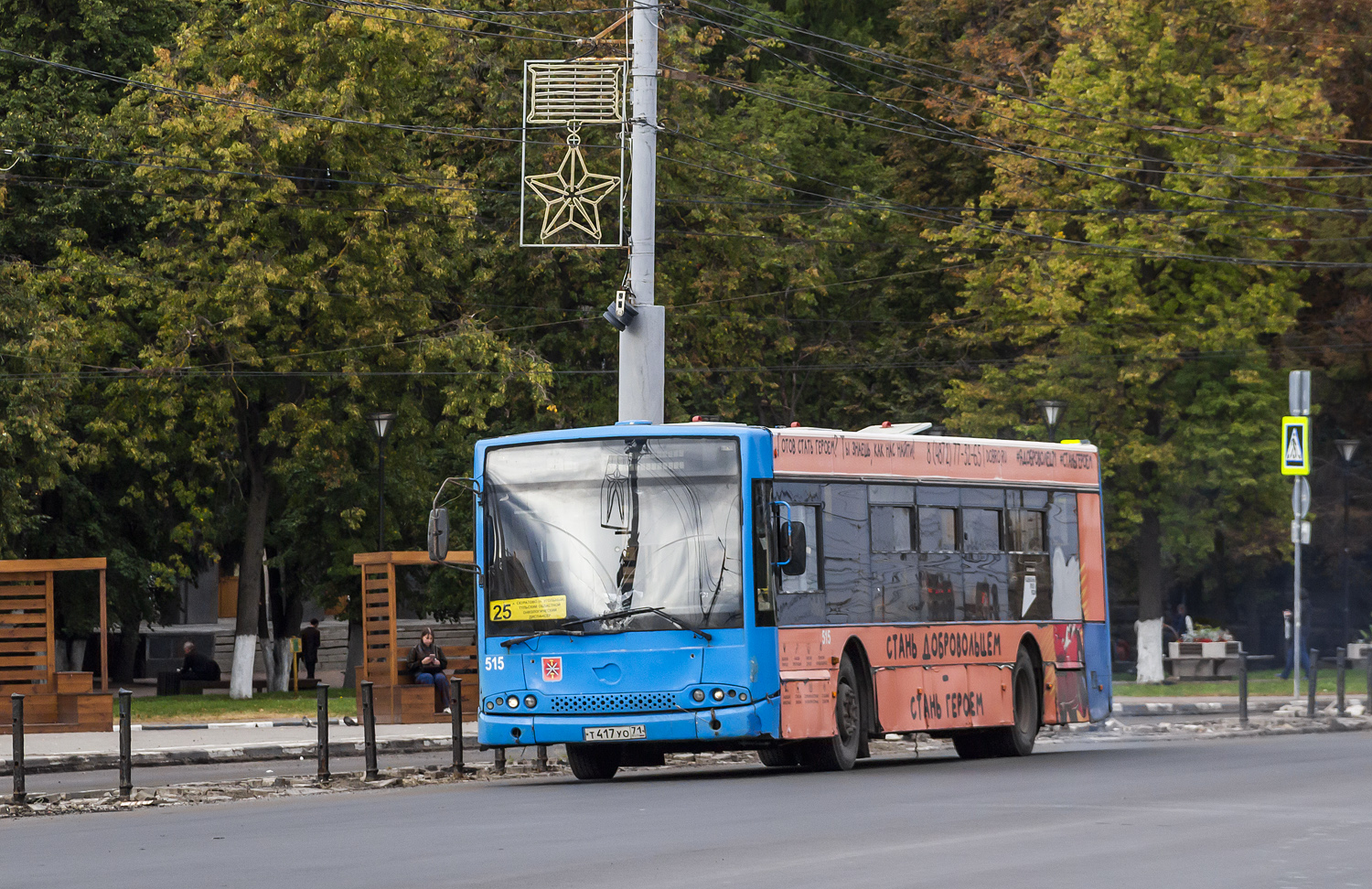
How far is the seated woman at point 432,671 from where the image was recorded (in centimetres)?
3183

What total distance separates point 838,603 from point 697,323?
26.5 metres

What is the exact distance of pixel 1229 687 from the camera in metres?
45.3

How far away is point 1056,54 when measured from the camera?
52.3m

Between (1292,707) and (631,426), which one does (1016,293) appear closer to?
(1292,707)

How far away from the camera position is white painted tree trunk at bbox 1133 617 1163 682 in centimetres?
4856

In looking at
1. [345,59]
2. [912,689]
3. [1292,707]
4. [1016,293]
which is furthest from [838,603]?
[1016,293]

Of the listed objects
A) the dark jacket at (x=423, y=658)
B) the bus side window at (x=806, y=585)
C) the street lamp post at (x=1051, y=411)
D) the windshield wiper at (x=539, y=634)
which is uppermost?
the street lamp post at (x=1051, y=411)

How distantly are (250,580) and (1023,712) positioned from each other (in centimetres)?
2401

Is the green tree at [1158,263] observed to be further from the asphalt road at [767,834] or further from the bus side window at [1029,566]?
the asphalt road at [767,834]

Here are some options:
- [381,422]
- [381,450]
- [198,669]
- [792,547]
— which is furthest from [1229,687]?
[792,547]

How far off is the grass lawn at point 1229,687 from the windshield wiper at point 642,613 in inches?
916

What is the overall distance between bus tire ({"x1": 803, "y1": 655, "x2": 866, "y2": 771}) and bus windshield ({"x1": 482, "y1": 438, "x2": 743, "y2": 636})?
68.1 inches

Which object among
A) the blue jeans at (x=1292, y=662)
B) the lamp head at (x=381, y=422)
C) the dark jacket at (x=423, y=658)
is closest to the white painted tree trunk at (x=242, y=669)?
the lamp head at (x=381, y=422)

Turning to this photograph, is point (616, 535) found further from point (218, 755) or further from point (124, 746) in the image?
point (218, 755)
